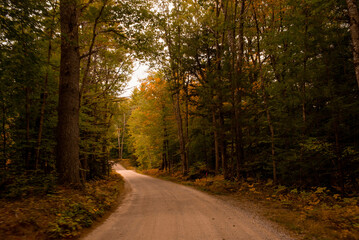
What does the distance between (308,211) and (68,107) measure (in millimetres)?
8803

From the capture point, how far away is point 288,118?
8.48m

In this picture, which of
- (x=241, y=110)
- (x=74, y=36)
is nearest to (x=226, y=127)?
(x=241, y=110)

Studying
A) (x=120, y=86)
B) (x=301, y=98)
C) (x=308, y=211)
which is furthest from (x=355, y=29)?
(x=120, y=86)

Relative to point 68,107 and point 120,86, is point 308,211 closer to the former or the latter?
point 68,107

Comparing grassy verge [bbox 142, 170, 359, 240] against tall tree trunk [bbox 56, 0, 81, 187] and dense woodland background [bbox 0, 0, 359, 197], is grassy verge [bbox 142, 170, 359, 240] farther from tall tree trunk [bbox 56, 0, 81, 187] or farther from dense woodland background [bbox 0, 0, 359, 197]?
tall tree trunk [bbox 56, 0, 81, 187]

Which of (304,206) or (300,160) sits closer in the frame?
(304,206)

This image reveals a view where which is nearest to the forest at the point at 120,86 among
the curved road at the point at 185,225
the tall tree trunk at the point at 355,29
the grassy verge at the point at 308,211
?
the tall tree trunk at the point at 355,29

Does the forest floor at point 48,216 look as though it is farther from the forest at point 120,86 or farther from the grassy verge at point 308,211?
the grassy verge at point 308,211

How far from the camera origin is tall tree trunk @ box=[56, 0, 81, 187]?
6.90m

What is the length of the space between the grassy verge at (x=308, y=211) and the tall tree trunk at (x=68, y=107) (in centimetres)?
674

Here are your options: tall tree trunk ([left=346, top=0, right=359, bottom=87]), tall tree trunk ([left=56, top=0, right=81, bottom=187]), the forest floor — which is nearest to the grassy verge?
tall tree trunk ([left=346, top=0, right=359, bottom=87])

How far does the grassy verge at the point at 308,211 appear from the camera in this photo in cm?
430

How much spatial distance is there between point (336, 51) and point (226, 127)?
7035 millimetres

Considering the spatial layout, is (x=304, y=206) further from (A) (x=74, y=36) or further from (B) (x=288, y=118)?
(A) (x=74, y=36)
